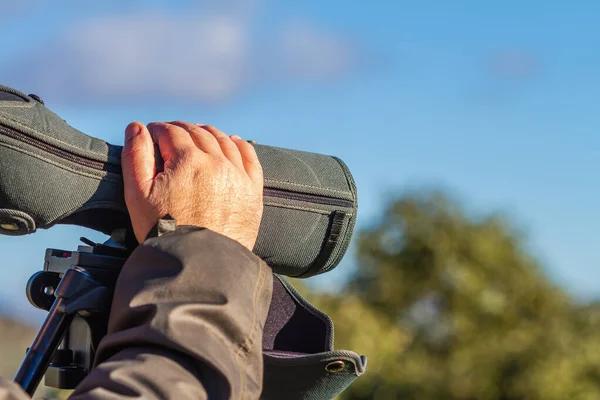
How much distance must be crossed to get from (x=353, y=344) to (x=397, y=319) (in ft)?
6.49

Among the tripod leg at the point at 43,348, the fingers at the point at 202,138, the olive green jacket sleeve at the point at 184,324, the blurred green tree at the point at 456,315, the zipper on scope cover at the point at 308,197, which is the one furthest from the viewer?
the blurred green tree at the point at 456,315

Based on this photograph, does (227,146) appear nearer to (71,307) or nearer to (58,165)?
(58,165)

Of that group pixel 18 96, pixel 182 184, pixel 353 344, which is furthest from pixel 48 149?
pixel 353 344

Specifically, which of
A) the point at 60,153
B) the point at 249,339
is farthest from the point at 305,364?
the point at 60,153

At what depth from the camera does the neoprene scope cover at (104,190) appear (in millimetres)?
1636

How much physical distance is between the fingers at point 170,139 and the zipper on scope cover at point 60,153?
0.10 meters

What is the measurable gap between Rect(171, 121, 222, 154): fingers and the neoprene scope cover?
136 mm

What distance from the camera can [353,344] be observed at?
8.95 m

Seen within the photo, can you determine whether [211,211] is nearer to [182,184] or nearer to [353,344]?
[182,184]

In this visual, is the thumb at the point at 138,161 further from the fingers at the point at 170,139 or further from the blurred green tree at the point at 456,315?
the blurred green tree at the point at 456,315

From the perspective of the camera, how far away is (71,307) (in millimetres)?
1610

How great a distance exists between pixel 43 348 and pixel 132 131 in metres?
0.44

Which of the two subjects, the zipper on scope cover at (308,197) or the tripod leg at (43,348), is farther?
the zipper on scope cover at (308,197)

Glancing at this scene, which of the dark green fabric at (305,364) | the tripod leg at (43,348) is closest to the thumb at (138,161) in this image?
the tripod leg at (43,348)
